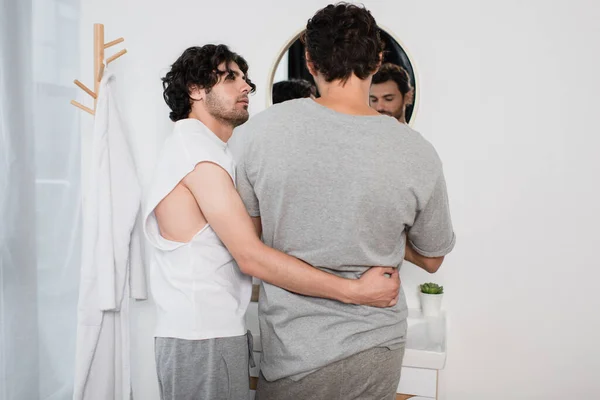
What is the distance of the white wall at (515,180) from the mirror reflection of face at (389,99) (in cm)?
8

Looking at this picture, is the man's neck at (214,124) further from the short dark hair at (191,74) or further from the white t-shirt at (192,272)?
the white t-shirt at (192,272)

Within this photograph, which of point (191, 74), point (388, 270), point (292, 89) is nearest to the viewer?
point (388, 270)

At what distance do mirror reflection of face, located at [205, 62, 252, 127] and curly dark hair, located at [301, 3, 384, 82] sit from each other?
0.48 meters

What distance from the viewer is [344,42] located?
123cm

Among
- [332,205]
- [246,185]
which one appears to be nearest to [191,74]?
[246,185]

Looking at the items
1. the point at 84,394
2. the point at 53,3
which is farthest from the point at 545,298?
the point at 53,3

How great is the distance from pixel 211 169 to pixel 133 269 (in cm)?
88

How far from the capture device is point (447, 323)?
2066mm

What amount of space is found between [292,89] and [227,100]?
505 mm

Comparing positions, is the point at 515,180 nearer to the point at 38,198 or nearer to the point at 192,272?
the point at 192,272

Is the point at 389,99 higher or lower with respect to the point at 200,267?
higher

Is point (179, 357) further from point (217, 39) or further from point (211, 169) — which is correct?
point (217, 39)

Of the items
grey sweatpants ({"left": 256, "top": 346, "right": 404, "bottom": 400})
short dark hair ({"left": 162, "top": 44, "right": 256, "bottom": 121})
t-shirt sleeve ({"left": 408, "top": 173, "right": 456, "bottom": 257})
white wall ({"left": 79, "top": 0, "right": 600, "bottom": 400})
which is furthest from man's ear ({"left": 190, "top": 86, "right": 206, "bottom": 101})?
grey sweatpants ({"left": 256, "top": 346, "right": 404, "bottom": 400})

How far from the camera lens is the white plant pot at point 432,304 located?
198 centimetres
